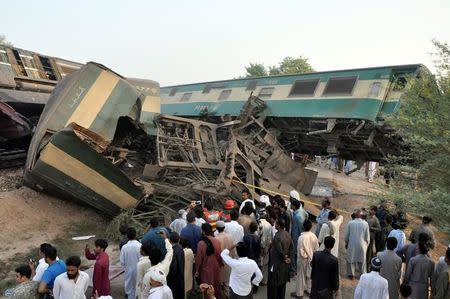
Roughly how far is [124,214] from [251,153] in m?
4.47

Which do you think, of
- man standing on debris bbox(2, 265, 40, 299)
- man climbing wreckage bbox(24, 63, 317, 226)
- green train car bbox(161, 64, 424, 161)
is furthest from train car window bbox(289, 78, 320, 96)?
man standing on debris bbox(2, 265, 40, 299)

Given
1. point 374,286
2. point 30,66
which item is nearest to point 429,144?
point 374,286

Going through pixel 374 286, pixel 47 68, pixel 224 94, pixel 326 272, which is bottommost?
pixel 326 272

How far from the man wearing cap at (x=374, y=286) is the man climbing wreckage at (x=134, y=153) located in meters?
5.38

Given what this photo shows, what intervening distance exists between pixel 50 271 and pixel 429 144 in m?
5.13

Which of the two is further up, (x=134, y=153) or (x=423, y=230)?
(x=423, y=230)

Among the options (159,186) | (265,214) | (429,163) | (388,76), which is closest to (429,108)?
(429,163)

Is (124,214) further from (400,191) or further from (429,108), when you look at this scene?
(429,108)

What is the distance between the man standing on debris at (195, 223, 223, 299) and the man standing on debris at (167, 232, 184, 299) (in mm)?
225

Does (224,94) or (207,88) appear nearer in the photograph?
(224,94)

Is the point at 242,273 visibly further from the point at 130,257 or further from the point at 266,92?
the point at 266,92

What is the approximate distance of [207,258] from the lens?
17.2ft

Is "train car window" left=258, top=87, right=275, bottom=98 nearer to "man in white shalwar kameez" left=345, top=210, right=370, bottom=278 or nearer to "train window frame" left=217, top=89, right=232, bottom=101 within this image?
"train window frame" left=217, top=89, right=232, bottom=101

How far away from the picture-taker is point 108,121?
34.8 ft
